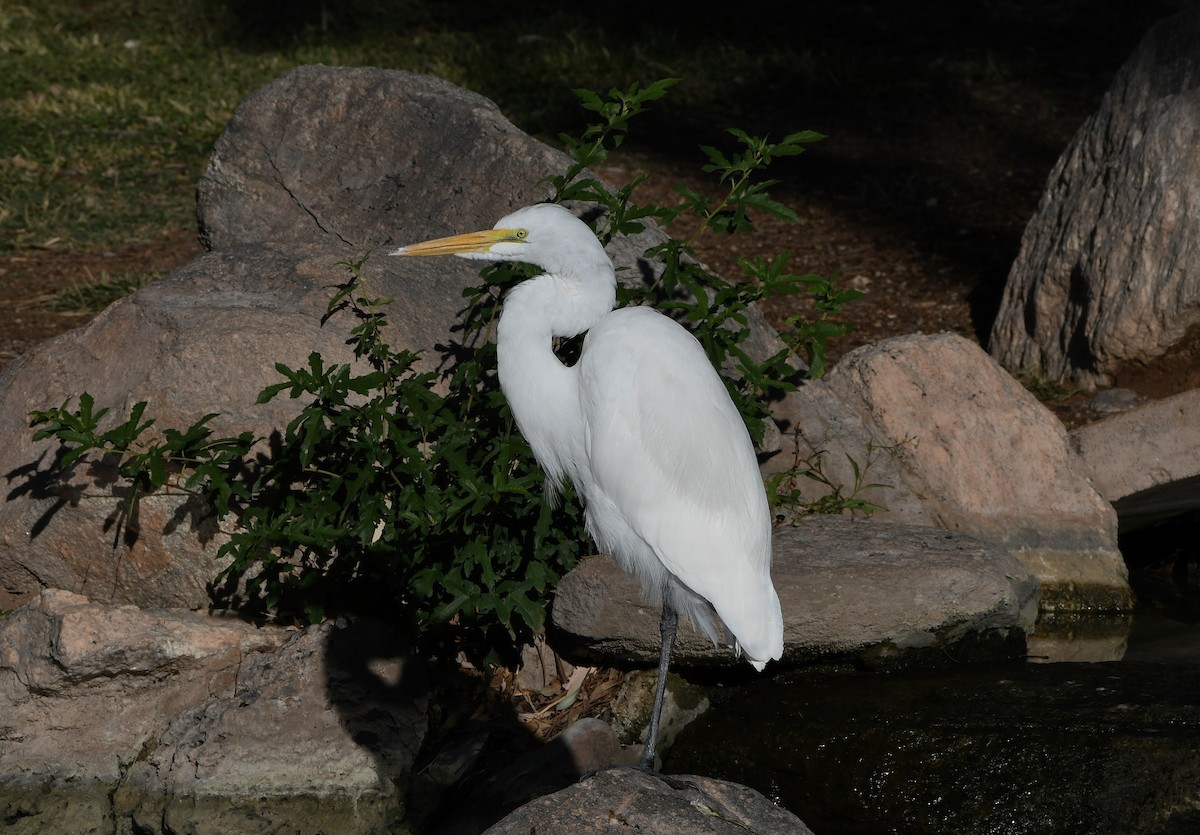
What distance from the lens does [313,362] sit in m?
3.49

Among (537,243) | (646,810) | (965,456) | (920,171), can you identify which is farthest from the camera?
(920,171)

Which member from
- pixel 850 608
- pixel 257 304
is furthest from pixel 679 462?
pixel 257 304

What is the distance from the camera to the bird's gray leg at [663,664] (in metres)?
3.12

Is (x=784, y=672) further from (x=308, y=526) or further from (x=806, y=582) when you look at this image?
(x=308, y=526)

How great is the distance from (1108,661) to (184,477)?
268 cm

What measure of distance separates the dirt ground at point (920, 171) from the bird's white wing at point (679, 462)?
233 cm

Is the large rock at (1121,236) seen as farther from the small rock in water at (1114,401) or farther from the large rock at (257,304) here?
the large rock at (257,304)

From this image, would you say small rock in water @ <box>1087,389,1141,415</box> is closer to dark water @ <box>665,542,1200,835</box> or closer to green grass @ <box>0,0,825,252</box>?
dark water @ <box>665,542,1200,835</box>

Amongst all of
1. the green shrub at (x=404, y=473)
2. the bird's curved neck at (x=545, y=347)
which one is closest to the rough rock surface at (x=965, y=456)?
the green shrub at (x=404, y=473)

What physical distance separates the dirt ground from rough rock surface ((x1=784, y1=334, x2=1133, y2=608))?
69 cm

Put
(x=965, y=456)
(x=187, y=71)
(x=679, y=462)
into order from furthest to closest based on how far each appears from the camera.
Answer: (x=187, y=71) → (x=965, y=456) → (x=679, y=462)

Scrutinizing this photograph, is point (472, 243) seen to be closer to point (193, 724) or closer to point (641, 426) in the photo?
point (641, 426)

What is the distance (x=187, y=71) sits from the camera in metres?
8.57

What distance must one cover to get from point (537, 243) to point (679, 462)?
62 cm
